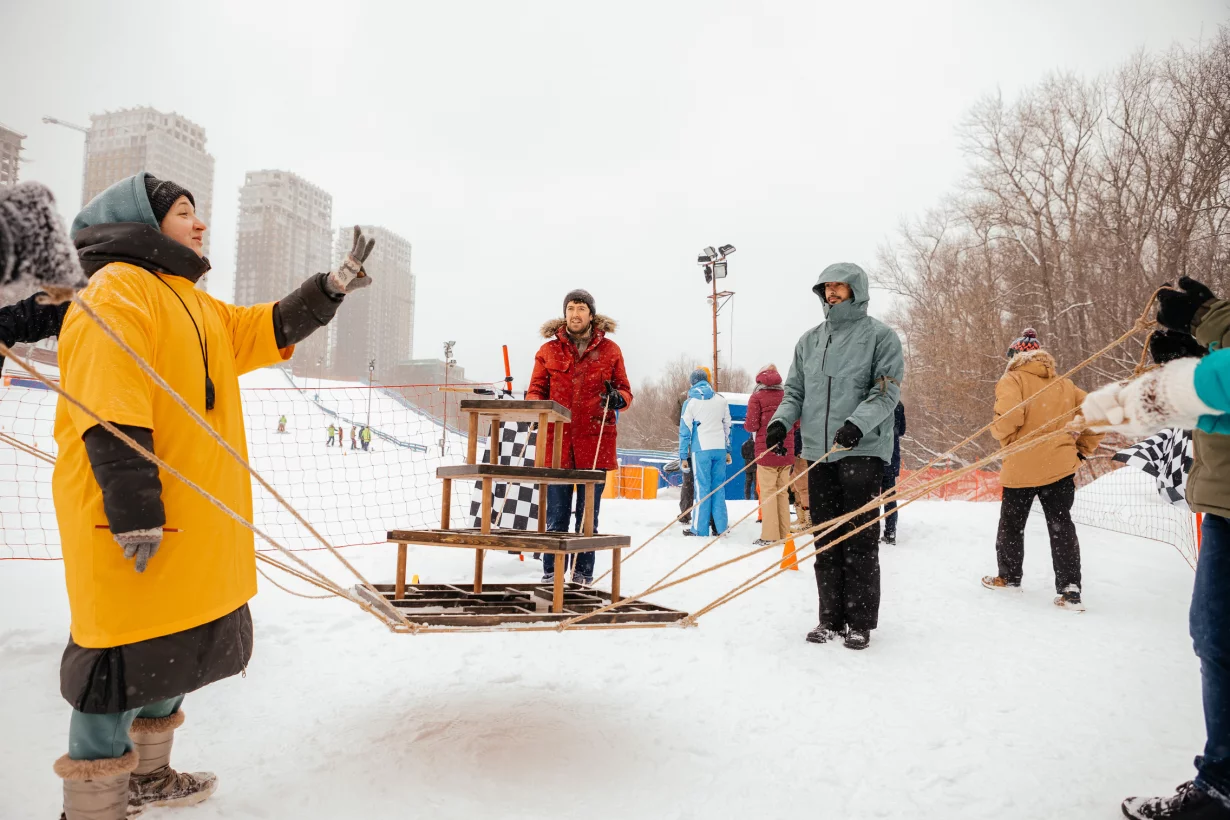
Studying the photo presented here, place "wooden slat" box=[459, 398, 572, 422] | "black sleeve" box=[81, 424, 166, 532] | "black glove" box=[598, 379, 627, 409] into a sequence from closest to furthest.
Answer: "black sleeve" box=[81, 424, 166, 532] → "wooden slat" box=[459, 398, 572, 422] → "black glove" box=[598, 379, 627, 409]

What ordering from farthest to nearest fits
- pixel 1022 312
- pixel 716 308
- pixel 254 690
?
pixel 716 308, pixel 1022 312, pixel 254 690

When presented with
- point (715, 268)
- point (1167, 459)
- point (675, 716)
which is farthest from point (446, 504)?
point (715, 268)

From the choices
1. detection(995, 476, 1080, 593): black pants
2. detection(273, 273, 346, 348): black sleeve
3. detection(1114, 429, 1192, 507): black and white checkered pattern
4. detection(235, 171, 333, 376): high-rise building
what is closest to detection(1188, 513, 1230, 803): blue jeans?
detection(995, 476, 1080, 593): black pants

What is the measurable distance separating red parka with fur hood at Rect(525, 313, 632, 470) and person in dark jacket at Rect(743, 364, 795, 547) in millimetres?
2328

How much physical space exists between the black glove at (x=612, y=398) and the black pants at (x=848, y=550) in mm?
1210

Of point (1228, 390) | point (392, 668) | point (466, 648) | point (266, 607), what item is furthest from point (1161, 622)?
point (266, 607)

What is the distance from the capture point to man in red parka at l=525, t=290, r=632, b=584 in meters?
4.25

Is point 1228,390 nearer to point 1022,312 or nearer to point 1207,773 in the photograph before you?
point 1207,773

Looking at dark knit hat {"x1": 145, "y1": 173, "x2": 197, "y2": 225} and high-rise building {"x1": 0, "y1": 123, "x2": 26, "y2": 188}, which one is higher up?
high-rise building {"x1": 0, "y1": 123, "x2": 26, "y2": 188}

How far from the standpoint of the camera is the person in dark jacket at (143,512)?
1597mm

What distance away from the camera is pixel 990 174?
19.5 m

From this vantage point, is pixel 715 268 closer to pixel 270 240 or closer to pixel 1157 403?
pixel 1157 403

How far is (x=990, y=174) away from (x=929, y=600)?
1909 cm

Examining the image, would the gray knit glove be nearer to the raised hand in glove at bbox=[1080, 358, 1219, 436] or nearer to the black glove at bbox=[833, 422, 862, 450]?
the raised hand in glove at bbox=[1080, 358, 1219, 436]
